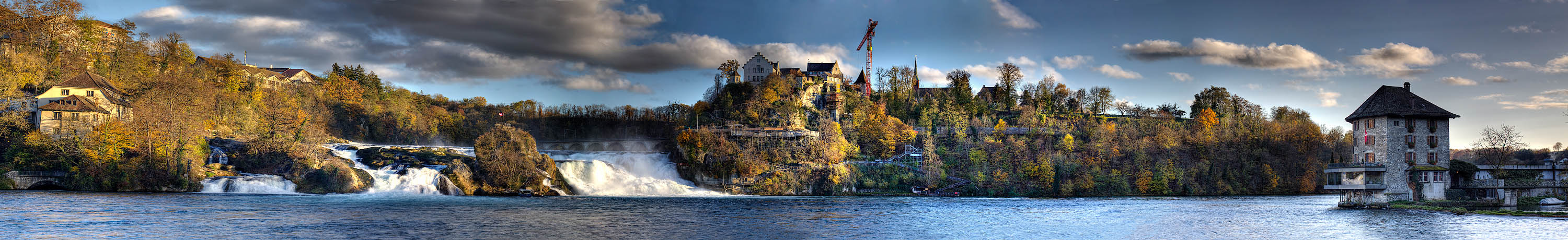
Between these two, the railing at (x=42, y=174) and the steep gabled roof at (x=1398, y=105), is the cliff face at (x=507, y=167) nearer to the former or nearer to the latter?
the railing at (x=42, y=174)

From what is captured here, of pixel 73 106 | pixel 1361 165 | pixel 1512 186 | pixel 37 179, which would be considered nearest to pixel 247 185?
pixel 37 179

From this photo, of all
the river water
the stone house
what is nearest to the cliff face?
the river water

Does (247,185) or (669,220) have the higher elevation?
(247,185)

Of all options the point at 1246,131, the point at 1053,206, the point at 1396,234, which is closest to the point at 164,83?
the point at 1053,206

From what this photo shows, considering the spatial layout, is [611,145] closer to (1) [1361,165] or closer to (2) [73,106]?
(2) [73,106]

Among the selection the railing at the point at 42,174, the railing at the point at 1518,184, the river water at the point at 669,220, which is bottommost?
the river water at the point at 669,220

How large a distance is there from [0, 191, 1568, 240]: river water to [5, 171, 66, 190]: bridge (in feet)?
26.2

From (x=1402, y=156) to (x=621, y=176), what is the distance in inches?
2464

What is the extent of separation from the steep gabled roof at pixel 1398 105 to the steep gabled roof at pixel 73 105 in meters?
101

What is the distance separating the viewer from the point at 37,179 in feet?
212

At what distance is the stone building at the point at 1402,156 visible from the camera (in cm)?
5653

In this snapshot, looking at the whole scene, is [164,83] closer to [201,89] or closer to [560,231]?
[201,89]

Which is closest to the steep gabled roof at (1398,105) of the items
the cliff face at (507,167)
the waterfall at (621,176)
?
the waterfall at (621,176)

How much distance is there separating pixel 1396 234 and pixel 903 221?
76.7 feet
